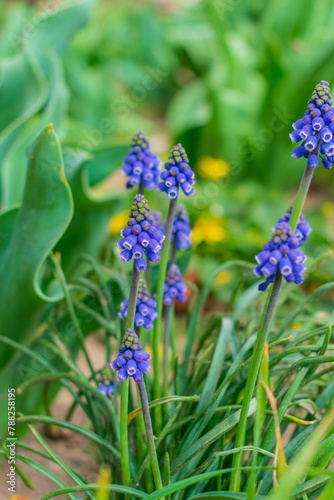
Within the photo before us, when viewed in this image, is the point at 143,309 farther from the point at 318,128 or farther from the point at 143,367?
the point at 318,128

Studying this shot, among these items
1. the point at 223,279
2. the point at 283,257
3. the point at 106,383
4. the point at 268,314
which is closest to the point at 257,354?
the point at 268,314

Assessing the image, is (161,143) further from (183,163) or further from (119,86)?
(183,163)

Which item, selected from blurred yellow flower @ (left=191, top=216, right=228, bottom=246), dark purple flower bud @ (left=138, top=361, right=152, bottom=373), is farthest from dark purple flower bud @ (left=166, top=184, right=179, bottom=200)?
blurred yellow flower @ (left=191, top=216, right=228, bottom=246)

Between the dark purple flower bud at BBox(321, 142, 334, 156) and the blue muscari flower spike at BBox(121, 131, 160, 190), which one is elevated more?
the blue muscari flower spike at BBox(121, 131, 160, 190)

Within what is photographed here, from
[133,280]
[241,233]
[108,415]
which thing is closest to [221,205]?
[241,233]

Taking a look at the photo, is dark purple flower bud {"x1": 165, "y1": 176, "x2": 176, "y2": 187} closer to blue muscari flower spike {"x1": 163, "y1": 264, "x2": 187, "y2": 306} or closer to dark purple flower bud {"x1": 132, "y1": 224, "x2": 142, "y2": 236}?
dark purple flower bud {"x1": 132, "y1": 224, "x2": 142, "y2": 236}
